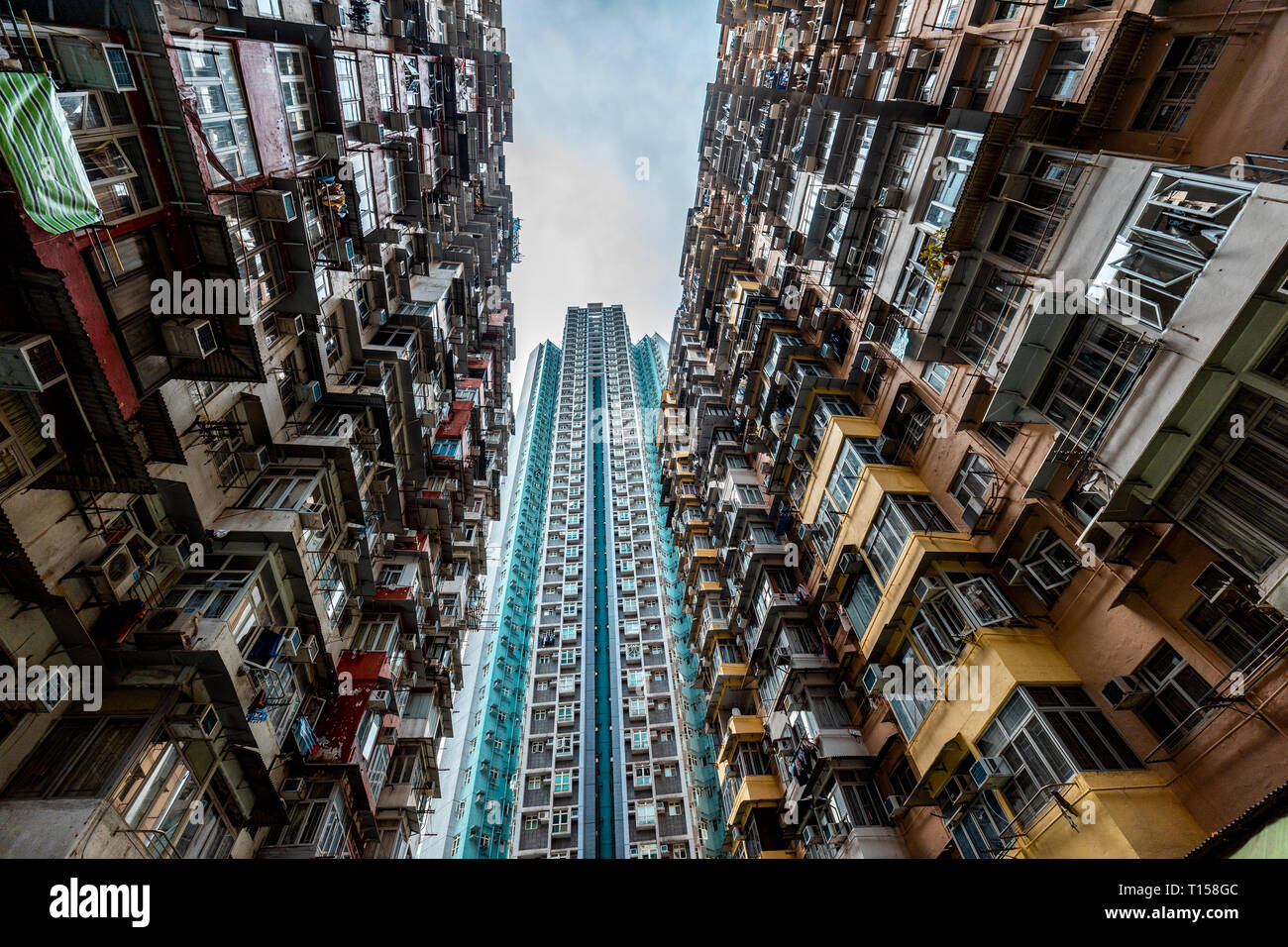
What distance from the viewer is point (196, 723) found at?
1177 cm

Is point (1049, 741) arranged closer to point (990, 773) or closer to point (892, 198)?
point (990, 773)

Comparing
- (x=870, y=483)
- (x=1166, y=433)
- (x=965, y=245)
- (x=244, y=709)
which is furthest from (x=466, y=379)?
(x=1166, y=433)

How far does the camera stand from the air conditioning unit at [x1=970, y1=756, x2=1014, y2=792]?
38.9 ft

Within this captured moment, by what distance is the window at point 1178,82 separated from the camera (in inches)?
428

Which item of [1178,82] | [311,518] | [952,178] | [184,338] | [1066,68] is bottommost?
[311,518]

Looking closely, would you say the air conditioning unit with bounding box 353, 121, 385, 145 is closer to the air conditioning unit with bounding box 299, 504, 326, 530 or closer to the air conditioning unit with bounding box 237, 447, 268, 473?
the air conditioning unit with bounding box 237, 447, 268, 473

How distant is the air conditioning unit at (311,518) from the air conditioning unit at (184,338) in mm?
5591

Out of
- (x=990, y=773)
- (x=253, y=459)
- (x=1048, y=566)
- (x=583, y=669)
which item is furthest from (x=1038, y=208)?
(x=583, y=669)

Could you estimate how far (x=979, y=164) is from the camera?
14.6 metres

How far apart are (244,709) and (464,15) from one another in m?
45.8

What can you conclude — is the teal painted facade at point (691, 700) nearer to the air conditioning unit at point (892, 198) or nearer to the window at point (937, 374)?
the window at point (937, 374)

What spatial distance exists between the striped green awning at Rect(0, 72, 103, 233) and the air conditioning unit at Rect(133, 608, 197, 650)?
8.76 m

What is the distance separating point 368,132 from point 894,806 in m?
33.1

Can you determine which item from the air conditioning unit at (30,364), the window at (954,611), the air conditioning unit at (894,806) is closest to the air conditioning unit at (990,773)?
the window at (954,611)
